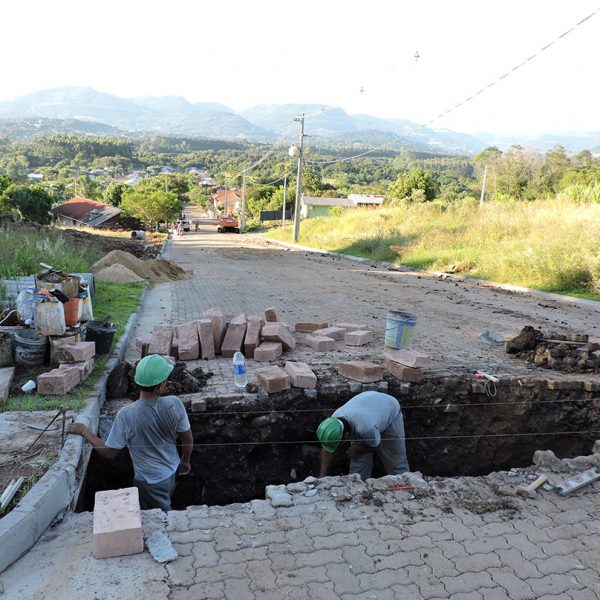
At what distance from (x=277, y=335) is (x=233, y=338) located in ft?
1.93

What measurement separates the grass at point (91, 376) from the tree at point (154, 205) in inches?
1528

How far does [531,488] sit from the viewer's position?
3.66 metres

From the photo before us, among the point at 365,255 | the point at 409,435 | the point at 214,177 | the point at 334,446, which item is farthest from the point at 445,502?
the point at 214,177

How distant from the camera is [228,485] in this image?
4961 mm

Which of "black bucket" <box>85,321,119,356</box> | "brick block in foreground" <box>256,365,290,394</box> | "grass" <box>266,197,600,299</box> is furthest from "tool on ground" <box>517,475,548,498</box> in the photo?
"grass" <box>266,197,600,299</box>

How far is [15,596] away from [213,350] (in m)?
3.91

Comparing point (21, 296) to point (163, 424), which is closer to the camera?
point (163, 424)

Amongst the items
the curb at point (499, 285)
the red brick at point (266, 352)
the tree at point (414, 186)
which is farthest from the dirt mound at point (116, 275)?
the tree at point (414, 186)

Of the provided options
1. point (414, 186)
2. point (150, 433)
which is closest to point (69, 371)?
point (150, 433)

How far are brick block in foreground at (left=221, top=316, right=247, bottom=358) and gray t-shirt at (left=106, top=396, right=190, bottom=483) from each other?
2568mm

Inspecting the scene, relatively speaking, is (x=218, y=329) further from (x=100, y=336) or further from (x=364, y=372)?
(x=364, y=372)

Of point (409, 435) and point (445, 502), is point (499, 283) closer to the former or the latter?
point (409, 435)

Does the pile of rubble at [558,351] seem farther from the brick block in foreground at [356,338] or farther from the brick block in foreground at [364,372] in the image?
the brick block in foreground at [364,372]

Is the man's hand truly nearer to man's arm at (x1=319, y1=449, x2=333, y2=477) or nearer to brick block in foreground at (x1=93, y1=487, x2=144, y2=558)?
brick block in foreground at (x1=93, y1=487, x2=144, y2=558)
